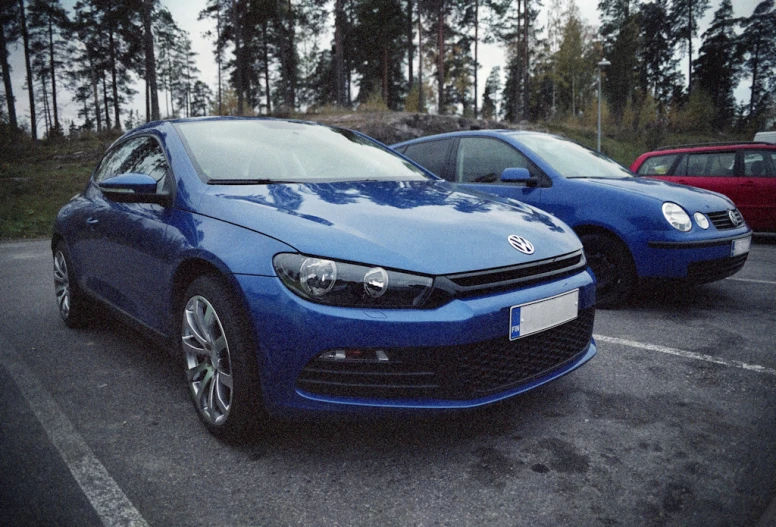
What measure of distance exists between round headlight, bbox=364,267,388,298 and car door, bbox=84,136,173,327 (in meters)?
1.15

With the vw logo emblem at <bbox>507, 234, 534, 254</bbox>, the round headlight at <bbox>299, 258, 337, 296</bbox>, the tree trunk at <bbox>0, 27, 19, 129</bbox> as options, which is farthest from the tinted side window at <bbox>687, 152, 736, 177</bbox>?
the tree trunk at <bbox>0, 27, 19, 129</bbox>

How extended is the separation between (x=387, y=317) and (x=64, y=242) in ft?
→ 10.7

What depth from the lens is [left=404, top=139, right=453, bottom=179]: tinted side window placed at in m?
5.38

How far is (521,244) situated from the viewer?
90.4 inches

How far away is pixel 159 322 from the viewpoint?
2.71 metres

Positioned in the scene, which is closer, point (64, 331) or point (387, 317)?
point (387, 317)

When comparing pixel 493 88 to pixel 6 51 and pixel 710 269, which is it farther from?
pixel 710 269

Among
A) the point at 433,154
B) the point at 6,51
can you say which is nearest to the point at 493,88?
the point at 6,51

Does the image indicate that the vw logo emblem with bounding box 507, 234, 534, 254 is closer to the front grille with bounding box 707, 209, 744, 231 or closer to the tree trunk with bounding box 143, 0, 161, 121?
the front grille with bounding box 707, 209, 744, 231

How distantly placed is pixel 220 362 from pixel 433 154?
3778mm

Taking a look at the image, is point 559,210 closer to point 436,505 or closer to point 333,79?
point 436,505

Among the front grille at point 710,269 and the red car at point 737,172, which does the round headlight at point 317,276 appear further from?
the red car at point 737,172

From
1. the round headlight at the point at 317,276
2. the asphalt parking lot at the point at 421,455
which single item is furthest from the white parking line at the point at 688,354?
the round headlight at the point at 317,276

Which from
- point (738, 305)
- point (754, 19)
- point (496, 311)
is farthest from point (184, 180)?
point (754, 19)
